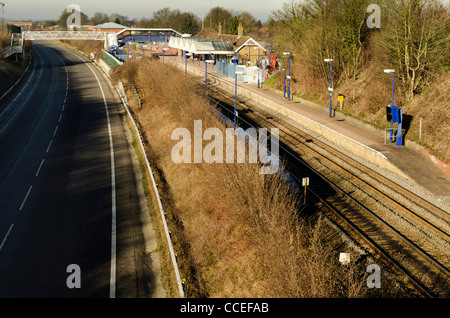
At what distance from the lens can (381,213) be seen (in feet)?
64.6

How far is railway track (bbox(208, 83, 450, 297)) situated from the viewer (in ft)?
51.0

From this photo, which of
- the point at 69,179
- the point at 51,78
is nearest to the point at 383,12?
the point at 69,179

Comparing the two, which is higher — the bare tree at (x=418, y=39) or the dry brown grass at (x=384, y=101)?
the bare tree at (x=418, y=39)

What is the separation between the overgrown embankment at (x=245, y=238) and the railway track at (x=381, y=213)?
1.66 m

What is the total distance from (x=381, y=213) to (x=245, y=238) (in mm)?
6874

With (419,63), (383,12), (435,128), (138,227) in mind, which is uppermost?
(383,12)

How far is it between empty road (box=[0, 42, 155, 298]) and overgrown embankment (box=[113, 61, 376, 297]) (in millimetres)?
1837

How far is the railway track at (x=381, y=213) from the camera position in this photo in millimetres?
15539

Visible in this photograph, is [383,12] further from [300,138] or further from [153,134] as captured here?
[153,134]

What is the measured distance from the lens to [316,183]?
2341cm

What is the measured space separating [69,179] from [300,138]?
15.2 metres
